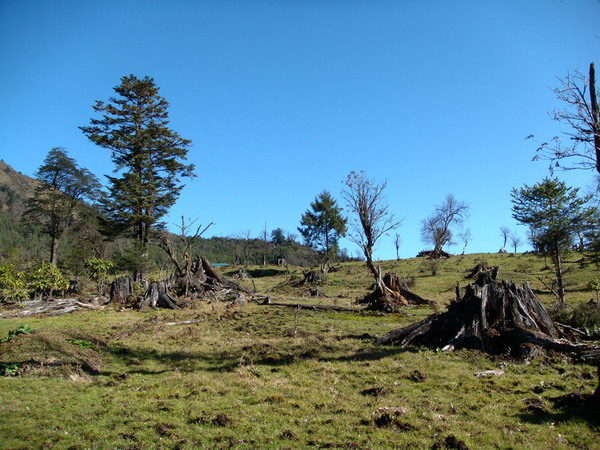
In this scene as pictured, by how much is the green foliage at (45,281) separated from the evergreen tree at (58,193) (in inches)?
762

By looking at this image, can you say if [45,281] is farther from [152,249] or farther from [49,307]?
[152,249]

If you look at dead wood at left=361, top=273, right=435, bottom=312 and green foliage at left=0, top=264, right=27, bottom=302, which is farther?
dead wood at left=361, top=273, right=435, bottom=312

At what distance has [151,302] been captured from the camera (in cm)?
2205

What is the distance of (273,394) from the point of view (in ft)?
26.6

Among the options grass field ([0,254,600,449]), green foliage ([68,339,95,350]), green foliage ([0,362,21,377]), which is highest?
green foliage ([68,339,95,350])

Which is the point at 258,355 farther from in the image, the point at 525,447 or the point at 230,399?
the point at 525,447

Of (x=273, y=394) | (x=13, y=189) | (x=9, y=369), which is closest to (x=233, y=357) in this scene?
(x=273, y=394)

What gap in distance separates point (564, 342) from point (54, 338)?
1388cm

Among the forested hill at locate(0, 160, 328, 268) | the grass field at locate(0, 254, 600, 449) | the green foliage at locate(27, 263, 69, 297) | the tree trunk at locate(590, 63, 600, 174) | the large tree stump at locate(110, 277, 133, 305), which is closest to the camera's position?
the grass field at locate(0, 254, 600, 449)

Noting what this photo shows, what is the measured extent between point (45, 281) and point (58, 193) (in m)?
23.9

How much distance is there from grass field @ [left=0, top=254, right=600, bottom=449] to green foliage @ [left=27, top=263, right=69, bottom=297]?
23.8 ft

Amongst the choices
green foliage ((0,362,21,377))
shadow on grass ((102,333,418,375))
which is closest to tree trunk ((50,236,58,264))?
shadow on grass ((102,333,418,375))

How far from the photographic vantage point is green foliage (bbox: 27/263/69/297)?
67.6ft

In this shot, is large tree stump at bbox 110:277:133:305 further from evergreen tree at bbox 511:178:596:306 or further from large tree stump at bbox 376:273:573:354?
evergreen tree at bbox 511:178:596:306
